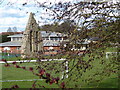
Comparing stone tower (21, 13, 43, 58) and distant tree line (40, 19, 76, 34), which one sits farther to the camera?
stone tower (21, 13, 43, 58)

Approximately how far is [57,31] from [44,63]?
0.64m

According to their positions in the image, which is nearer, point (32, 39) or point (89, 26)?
point (89, 26)

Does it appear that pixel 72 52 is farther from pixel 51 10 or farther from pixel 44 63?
pixel 51 10

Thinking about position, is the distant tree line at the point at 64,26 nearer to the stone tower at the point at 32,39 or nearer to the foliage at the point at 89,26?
the foliage at the point at 89,26

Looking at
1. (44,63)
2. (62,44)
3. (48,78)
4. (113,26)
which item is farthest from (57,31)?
(48,78)

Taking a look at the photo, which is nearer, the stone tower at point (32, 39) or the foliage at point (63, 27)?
the foliage at point (63, 27)

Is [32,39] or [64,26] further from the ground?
[64,26]

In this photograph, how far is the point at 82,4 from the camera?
4.65 m

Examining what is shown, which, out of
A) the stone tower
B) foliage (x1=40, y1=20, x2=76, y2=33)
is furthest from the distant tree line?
the stone tower

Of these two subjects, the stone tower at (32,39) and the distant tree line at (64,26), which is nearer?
the distant tree line at (64,26)

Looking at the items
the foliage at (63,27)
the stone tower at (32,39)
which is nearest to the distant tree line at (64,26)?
the foliage at (63,27)

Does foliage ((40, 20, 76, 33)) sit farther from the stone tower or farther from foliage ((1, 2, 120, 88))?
the stone tower

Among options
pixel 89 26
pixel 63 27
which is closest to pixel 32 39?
pixel 63 27

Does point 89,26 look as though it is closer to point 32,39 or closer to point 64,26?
point 64,26
